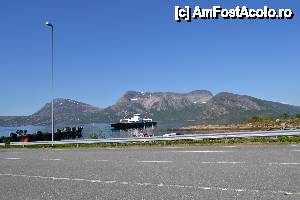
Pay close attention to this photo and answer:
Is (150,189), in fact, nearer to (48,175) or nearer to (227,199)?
(227,199)

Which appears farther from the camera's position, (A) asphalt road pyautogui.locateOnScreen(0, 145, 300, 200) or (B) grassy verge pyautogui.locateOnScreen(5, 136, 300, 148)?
(B) grassy verge pyautogui.locateOnScreen(5, 136, 300, 148)

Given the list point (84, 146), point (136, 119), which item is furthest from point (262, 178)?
point (136, 119)

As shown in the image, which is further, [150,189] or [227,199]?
[150,189]

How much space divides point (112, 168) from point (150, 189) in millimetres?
4829

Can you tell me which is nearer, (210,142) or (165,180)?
(165,180)

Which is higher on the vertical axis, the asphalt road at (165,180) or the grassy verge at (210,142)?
the grassy verge at (210,142)

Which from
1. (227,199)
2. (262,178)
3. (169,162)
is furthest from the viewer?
(169,162)

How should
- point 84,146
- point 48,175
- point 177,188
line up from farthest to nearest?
1. point 84,146
2. point 48,175
3. point 177,188

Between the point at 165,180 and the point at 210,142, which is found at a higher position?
the point at 210,142

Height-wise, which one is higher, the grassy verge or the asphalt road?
the grassy verge

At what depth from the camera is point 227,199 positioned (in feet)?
27.2

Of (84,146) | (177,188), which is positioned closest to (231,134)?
(84,146)

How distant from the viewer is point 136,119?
17612 cm

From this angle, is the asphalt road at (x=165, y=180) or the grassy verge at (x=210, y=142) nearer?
the asphalt road at (x=165, y=180)
